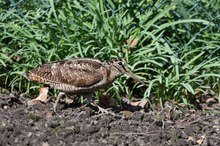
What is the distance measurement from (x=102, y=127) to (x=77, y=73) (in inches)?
26.9

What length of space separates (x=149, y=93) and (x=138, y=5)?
125 cm

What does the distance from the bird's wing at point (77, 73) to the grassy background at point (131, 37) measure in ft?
1.90

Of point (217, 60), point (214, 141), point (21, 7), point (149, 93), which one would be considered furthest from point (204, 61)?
point (21, 7)

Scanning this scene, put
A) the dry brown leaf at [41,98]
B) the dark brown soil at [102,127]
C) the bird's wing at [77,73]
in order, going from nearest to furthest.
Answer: the dark brown soil at [102,127], the bird's wing at [77,73], the dry brown leaf at [41,98]

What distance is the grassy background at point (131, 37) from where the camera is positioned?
8.27 meters

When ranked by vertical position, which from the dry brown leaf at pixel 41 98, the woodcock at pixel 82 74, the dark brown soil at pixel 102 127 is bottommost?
the dark brown soil at pixel 102 127

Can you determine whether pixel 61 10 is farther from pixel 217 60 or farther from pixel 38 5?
pixel 217 60

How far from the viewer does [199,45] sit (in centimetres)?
875

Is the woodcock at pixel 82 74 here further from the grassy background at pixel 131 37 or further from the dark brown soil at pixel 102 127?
the grassy background at pixel 131 37

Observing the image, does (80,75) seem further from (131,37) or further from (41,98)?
(131,37)

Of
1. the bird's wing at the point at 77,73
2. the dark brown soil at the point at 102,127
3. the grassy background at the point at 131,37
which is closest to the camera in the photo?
the dark brown soil at the point at 102,127

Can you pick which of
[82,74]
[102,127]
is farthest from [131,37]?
[102,127]

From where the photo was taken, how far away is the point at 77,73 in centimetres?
755

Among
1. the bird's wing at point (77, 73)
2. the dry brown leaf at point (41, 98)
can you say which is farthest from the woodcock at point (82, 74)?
the dry brown leaf at point (41, 98)
